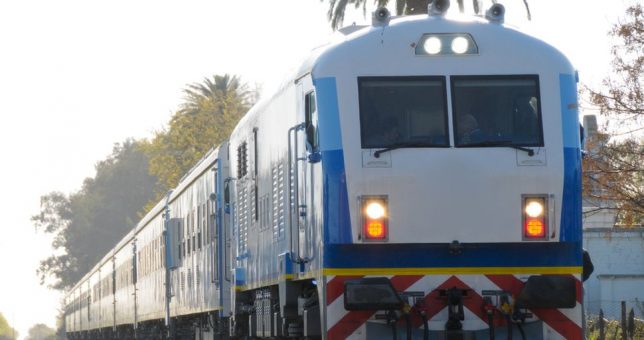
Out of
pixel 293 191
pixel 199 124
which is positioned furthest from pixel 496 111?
pixel 199 124

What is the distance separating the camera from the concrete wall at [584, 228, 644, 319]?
131 feet

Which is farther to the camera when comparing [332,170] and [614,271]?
[614,271]

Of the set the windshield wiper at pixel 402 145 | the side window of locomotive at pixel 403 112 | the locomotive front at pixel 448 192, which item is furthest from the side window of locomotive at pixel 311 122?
the windshield wiper at pixel 402 145

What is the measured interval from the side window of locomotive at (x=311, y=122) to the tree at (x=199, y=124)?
49.1 metres

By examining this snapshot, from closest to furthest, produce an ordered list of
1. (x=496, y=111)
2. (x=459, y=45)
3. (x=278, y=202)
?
1. (x=496, y=111)
2. (x=459, y=45)
3. (x=278, y=202)

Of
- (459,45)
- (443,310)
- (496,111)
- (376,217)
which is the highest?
(459,45)

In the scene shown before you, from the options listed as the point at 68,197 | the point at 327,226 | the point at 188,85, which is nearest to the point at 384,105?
the point at 327,226

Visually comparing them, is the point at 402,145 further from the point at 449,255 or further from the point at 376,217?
the point at 449,255

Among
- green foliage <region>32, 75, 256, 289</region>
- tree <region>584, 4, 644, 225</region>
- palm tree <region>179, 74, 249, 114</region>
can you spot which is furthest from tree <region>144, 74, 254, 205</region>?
tree <region>584, 4, 644, 225</region>

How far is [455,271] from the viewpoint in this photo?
469 inches

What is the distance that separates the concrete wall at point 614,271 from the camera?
3997cm

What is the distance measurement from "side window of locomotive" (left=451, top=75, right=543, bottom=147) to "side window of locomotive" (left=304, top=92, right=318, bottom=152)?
3.95 feet

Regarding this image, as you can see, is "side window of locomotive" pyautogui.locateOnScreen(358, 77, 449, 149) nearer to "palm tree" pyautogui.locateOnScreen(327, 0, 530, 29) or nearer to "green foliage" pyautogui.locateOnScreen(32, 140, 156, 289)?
"palm tree" pyautogui.locateOnScreen(327, 0, 530, 29)

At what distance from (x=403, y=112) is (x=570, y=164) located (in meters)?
1.48
